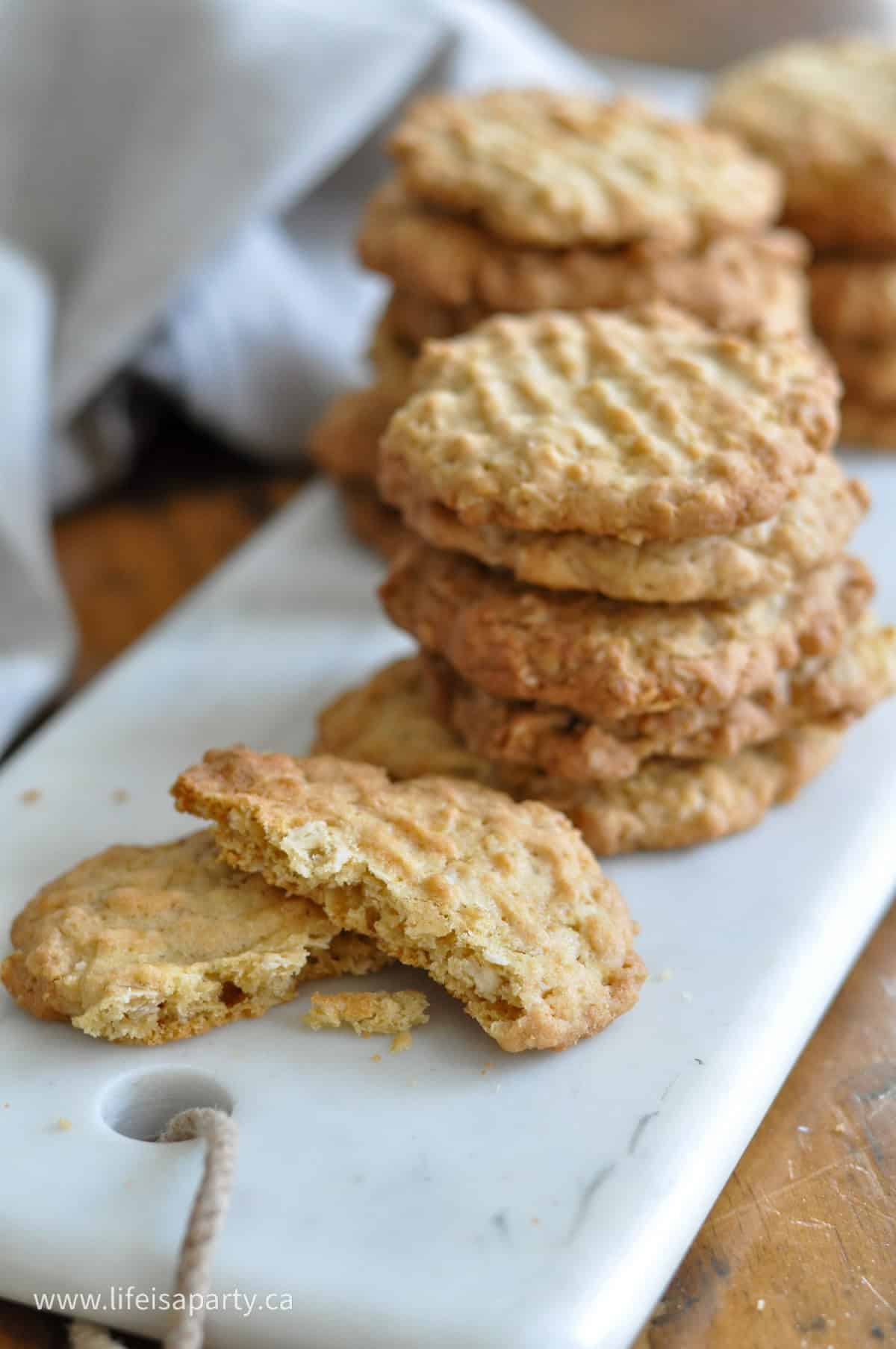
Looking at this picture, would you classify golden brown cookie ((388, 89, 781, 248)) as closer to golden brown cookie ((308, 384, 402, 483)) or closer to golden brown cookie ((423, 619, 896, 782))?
golden brown cookie ((308, 384, 402, 483))

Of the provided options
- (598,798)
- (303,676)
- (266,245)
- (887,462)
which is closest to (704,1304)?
(598,798)

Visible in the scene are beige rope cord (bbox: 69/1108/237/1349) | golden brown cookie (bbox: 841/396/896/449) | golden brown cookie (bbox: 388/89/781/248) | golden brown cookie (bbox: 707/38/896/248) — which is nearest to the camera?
beige rope cord (bbox: 69/1108/237/1349)

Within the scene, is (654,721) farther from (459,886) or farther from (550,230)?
(550,230)

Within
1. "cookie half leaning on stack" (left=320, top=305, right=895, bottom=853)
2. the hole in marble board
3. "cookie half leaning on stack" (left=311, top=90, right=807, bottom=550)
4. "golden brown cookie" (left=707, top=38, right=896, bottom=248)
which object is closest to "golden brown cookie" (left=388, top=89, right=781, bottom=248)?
"cookie half leaning on stack" (left=311, top=90, right=807, bottom=550)

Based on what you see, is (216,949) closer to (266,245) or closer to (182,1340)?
(182,1340)

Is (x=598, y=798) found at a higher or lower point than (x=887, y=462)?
higher

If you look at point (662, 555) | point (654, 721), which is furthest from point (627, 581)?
point (654, 721)
